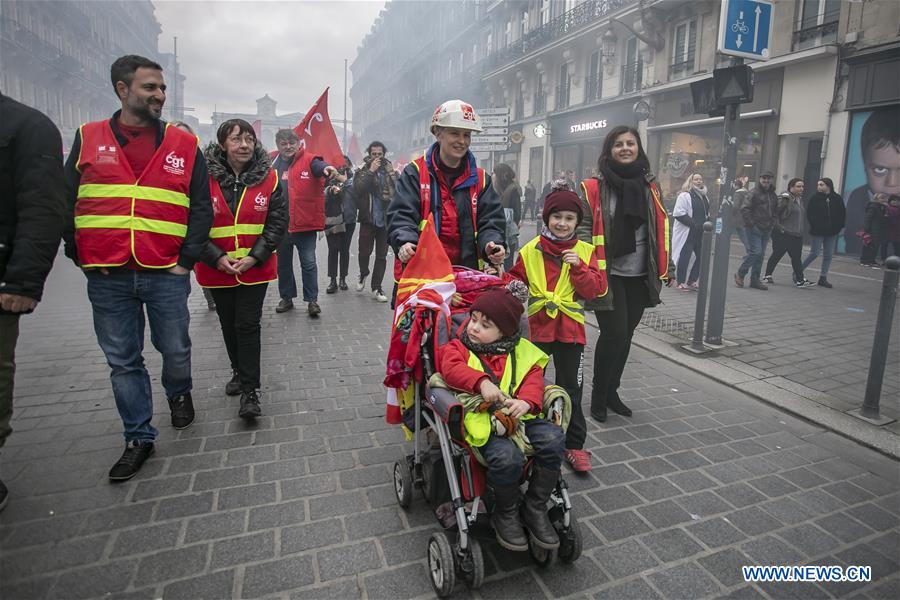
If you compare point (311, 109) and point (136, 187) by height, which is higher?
point (311, 109)

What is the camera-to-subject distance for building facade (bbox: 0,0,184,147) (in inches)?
1300

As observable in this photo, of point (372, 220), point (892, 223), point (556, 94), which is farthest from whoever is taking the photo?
point (556, 94)

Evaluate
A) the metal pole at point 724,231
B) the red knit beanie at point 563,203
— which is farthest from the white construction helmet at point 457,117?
the metal pole at point 724,231

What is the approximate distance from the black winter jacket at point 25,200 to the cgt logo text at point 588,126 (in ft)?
76.1

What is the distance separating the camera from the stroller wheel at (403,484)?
2904 millimetres

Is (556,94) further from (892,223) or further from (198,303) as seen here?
(198,303)

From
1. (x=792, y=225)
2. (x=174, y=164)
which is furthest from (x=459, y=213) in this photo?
(x=792, y=225)

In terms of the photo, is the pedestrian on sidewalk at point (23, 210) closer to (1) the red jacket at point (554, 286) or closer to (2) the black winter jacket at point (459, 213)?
(2) the black winter jacket at point (459, 213)

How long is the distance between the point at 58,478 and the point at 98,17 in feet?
195

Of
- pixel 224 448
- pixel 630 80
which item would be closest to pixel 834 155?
pixel 630 80

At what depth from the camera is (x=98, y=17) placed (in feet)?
162

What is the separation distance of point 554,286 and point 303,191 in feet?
14.3

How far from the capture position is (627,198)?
3.87 m

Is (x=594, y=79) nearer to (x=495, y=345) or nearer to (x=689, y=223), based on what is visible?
(x=689, y=223)
